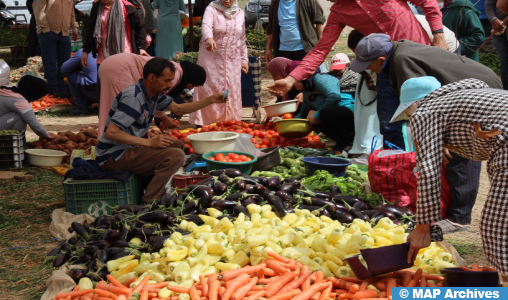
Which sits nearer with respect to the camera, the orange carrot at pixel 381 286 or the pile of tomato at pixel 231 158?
the orange carrot at pixel 381 286

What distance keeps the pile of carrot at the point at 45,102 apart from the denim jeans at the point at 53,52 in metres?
0.53

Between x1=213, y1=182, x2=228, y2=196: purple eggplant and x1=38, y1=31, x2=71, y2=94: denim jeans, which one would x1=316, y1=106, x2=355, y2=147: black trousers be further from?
x1=38, y1=31, x2=71, y2=94: denim jeans

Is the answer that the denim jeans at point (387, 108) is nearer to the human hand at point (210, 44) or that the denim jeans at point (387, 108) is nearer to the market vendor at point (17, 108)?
the human hand at point (210, 44)

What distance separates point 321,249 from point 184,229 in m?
0.96

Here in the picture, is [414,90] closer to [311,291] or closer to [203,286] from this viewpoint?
[311,291]

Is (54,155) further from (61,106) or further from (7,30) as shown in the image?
(7,30)

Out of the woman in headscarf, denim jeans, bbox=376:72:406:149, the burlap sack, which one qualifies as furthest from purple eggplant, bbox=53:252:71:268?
the woman in headscarf

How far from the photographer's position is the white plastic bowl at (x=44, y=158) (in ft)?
19.3

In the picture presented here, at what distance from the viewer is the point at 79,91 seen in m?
9.31

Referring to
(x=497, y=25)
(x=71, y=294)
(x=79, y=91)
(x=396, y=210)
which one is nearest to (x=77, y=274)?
(x=71, y=294)

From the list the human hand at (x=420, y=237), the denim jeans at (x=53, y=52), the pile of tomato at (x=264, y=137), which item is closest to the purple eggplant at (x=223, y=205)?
the human hand at (x=420, y=237)

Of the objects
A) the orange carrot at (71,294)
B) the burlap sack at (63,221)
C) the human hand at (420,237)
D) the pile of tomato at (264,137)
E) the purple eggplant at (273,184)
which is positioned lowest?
the burlap sack at (63,221)

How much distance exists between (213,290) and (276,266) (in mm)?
379

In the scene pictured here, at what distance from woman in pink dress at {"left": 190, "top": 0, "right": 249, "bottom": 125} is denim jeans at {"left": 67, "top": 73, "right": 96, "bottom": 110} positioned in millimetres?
2628
